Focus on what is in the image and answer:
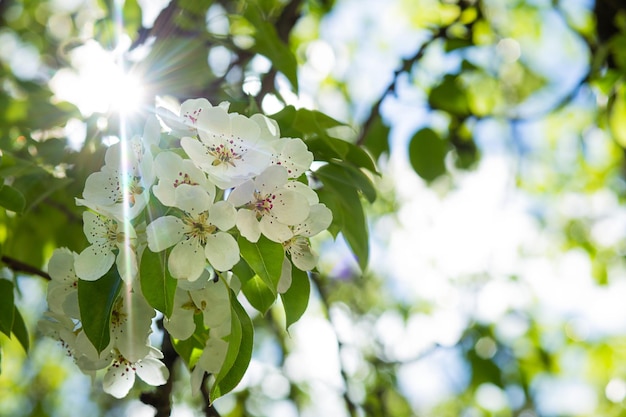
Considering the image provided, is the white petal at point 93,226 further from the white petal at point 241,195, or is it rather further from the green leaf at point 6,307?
the green leaf at point 6,307

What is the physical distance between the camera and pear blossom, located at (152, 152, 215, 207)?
0.88 m

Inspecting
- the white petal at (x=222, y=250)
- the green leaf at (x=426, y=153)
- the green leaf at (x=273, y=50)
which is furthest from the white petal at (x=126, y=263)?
the green leaf at (x=426, y=153)

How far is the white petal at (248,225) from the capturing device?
2.92 feet

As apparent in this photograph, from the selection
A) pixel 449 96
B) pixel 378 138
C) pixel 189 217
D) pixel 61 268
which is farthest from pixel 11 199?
pixel 449 96

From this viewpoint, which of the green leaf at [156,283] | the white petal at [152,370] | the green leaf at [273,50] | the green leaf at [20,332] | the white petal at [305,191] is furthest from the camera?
the green leaf at [273,50]

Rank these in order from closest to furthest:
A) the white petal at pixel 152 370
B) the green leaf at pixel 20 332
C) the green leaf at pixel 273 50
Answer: the white petal at pixel 152 370 < the green leaf at pixel 20 332 < the green leaf at pixel 273 50

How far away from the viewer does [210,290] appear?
93 cm

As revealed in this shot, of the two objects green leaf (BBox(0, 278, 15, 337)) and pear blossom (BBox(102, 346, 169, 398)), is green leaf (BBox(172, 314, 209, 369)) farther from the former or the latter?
green leaf (BBox(0, 278, 15, 337))

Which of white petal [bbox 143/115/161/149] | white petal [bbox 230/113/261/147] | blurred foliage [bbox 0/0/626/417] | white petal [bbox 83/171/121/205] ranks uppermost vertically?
white petal [bbox 143/115/161/149]

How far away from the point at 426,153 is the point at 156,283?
4.95ft

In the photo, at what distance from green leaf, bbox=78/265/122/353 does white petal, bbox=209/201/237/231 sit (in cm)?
19

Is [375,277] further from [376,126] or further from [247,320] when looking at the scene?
[247,320]

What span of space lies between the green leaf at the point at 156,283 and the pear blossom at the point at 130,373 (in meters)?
0.26

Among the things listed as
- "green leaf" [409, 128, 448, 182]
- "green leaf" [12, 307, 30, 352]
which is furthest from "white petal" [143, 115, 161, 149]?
"green leaf" [409, 128, 448, 182]
